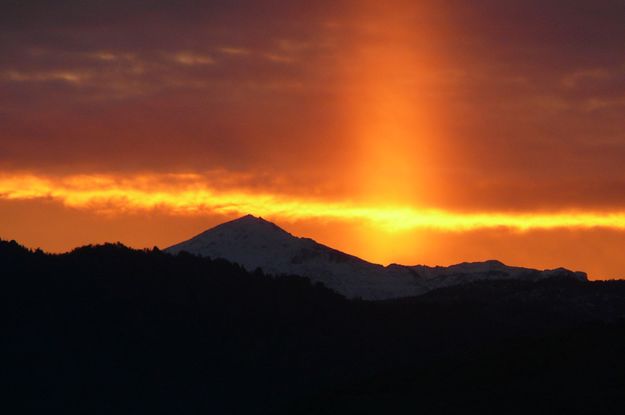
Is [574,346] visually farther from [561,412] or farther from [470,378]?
[561,412]

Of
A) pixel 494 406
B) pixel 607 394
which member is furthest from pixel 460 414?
pixel 607 394

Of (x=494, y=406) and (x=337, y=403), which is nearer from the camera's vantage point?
(x=494, y=406)

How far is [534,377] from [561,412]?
1552 centimetres

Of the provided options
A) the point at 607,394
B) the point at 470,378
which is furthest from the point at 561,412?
the point at 470,378

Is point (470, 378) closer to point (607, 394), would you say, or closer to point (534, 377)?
point (534, 377)

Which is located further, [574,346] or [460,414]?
[574,346]

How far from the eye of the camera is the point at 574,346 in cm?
19825

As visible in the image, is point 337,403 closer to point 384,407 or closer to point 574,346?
point 384,407

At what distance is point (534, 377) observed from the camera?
189 metres

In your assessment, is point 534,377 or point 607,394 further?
point 534,377

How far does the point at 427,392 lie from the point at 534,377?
13.0 m

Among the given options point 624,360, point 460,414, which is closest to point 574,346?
point 624,360

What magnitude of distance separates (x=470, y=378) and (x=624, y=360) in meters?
18.0

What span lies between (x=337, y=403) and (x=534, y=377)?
23187 mm
